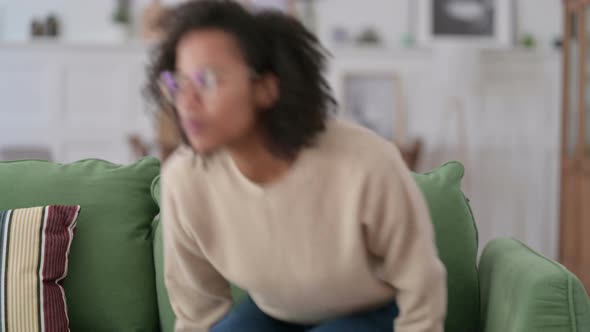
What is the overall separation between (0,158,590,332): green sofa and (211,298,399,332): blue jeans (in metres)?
0.29

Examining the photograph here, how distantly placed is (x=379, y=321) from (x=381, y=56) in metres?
A: 3.35

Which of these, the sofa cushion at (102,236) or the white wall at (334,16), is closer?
the sofa cushion at (102,236)

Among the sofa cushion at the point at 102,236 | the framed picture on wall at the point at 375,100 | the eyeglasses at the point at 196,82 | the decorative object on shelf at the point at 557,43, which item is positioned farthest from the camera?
the decorative object on shelf at the point at 557,43

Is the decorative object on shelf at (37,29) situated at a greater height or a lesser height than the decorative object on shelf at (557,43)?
greater

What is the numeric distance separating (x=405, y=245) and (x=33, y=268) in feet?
2.79

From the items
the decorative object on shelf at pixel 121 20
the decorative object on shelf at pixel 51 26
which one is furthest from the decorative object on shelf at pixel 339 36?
the decorative object on shelf at pixel 51 26

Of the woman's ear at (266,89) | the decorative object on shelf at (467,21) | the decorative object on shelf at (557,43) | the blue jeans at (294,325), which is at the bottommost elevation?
the blue jeans at (294,325)

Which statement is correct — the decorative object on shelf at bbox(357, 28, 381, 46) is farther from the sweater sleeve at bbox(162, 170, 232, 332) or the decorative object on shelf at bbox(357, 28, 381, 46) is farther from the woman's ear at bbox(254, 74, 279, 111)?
the woman's ear at bbox(254, 74, 279, 111)

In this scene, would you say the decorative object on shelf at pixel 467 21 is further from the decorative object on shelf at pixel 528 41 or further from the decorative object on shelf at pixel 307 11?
the decorative object on shelf at pixel 307 11

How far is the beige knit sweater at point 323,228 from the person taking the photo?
90 centimetres

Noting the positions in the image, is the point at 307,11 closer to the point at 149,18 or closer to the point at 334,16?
the point at 334,16

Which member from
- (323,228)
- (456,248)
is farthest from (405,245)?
(456,248)

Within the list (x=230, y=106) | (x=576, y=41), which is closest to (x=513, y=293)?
(x=230, y=106)

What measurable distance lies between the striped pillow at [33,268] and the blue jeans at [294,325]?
18.1 inches
